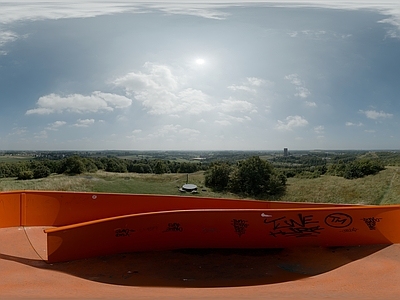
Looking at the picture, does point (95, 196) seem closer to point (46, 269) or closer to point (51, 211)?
point (51, 211)

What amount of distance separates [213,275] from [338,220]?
86.5 inches

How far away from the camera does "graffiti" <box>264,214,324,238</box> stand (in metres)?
5.42

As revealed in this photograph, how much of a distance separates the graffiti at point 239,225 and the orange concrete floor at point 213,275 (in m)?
0.30

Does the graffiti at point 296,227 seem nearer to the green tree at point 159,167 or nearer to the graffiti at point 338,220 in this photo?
the graffiti at point 338,220

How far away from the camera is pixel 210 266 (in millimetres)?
4961

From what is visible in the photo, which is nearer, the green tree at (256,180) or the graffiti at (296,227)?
the graffiti at (296,227)

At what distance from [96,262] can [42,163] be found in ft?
65.7

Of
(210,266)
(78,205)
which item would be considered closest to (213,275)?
(210,266)

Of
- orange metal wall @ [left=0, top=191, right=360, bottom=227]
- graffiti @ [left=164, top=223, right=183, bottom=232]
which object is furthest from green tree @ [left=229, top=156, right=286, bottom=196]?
graffiti @ [left=164, top=223, right=183, bottom=232]

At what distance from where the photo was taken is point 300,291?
408 centimetres

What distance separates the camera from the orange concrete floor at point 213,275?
4.03 meters

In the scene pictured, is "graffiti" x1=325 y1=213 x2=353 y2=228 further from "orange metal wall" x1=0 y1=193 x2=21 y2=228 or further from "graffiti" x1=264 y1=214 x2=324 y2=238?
"orange metal wall" x1=0 y1=193 x2=21 y2=228

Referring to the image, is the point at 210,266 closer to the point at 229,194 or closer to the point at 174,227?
the point at 174,227

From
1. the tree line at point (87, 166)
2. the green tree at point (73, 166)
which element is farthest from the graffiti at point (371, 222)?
the green tree at point (73, 166)
